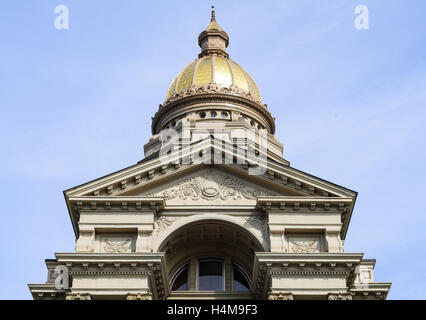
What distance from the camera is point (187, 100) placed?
55438 millimetres

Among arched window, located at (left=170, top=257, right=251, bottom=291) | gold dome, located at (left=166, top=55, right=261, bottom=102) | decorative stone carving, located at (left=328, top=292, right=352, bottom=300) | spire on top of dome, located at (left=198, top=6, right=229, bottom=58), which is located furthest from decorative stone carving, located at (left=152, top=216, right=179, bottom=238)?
spire on top of dome, located at (left=198, top=6, right=229, bottom=58)

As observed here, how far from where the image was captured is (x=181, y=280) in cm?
3566

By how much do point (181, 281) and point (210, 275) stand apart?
146 centimetres

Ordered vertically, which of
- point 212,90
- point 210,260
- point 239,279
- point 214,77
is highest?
point 214,77

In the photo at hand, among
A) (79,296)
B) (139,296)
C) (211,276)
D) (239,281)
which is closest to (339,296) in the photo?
(239,281)

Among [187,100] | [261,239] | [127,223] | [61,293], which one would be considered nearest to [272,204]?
[261,239]

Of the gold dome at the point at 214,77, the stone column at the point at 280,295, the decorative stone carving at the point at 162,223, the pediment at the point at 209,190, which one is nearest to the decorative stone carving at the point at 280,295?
the stone column at the point at 280,295

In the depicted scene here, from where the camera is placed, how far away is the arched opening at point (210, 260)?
113 feet

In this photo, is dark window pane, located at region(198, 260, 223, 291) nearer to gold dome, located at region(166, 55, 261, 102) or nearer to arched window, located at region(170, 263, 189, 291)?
arched window, located at region(170, 263, 189, 291)

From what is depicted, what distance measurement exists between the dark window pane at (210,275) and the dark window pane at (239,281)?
2.24 feet

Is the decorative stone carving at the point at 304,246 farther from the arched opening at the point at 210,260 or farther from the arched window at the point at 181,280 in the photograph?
the arched window at the point at 181,280

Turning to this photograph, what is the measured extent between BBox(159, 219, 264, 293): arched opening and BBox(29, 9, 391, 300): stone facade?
54 mm

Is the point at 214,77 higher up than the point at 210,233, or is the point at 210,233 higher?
the point at 214,77

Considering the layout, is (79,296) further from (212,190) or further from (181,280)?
(212,190)
